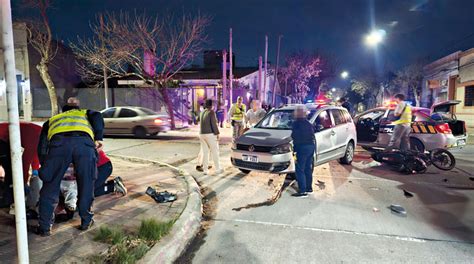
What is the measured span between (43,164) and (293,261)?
3.03m

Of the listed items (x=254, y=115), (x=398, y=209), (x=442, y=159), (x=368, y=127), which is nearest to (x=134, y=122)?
(x=254, y=115)

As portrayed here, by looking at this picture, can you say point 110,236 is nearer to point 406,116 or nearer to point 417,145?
point 406,116

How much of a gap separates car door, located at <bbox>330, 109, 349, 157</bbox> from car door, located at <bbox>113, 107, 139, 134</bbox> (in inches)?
368

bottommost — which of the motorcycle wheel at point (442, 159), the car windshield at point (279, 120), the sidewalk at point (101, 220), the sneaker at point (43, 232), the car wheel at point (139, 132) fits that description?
the sidewalk at point (101, 220)

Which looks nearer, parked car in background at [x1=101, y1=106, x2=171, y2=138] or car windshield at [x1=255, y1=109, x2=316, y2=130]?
car windshield at [x1=255, y1=109, x2=316, y2=130]

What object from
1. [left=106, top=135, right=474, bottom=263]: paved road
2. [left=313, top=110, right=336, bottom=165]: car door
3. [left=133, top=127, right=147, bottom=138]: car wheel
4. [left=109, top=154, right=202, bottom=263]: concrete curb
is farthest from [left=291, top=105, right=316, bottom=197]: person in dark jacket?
[left=133, top=127, right=147, bottom=138]: car wheel

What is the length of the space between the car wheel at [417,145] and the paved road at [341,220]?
46.2 inches

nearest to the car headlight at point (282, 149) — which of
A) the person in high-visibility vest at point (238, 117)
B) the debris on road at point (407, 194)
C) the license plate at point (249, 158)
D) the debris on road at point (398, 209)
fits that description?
the license plate at point (249, 158)

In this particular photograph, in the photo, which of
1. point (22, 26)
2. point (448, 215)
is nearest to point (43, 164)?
point (448, 215)

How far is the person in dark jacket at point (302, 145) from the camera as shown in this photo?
5.76m

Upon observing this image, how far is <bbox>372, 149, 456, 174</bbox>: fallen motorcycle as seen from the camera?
787cm

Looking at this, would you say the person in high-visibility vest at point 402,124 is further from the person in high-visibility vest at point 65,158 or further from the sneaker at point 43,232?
the sneaker at point 43,232

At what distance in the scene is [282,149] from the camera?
646cm

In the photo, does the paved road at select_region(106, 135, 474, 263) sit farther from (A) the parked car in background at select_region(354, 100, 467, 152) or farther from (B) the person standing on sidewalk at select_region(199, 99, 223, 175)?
(A) the parked car in background at select_region(354, 100, 467, 152)
